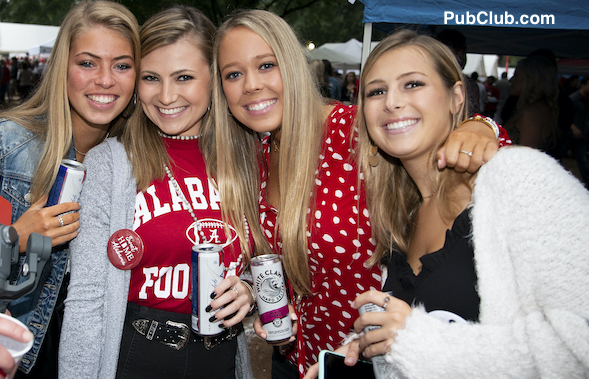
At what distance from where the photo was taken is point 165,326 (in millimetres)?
1804

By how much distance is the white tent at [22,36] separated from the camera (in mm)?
20141

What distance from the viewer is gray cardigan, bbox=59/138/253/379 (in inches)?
65.4

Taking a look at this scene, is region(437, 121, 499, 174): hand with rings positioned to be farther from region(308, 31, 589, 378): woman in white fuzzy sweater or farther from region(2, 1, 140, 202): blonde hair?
region(2, 1, 140, 202): blonde hair

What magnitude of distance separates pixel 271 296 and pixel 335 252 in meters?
0.37

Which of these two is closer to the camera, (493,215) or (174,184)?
(493,215)

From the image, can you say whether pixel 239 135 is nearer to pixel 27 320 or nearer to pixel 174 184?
pixel 174 184

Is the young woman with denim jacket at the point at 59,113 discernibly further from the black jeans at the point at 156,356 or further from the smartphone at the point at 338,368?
the smartphone at the point at 338,368

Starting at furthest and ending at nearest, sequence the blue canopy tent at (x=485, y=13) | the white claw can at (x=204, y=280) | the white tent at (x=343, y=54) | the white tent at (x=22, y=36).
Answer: the white tent at (x=22, y=36)
the white tent at (x=343, y=54)
the blue canopy tent at (x=485, y=13)
the white claw can at (x=204, y=280)

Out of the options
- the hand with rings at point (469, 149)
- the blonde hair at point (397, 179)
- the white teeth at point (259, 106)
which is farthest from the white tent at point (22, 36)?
the hand with rings at point (469, 149)

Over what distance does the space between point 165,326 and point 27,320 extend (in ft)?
2.46

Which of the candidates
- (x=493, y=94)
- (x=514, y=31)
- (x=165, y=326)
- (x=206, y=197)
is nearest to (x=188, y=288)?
(x=165, y=326)

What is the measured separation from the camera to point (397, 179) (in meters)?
1.91

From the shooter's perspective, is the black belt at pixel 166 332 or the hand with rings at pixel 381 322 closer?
the hand with rings at pixel 381 322

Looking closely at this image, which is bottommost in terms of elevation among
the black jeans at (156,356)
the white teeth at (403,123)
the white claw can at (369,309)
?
the black jeans at (156,356)
